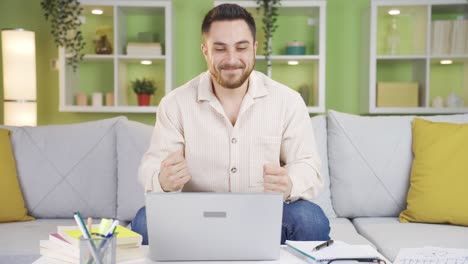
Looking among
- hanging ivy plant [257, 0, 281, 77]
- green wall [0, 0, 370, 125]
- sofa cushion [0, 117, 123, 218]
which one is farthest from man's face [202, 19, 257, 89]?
green wall [0, 0, 370, 125]

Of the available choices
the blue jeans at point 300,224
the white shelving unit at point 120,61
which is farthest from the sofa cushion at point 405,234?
the white shelving unit at point 120,61

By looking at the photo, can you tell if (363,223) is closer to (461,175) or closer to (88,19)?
(461,175)

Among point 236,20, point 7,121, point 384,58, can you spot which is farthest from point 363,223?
point 7,121

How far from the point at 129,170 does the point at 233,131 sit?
28.6 inches

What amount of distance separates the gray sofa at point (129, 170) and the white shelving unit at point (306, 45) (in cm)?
128

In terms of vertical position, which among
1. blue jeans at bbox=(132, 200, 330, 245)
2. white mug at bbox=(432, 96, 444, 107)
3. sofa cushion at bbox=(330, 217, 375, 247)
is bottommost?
sofa cushion at bbox=(330, 217, 375, 247)

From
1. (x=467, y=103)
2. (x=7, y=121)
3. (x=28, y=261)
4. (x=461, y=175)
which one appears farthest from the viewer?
(x=467, y=103)

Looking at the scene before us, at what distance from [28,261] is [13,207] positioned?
49 cm

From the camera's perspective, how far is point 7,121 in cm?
363

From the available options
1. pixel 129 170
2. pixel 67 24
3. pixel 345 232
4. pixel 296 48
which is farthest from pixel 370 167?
pixel 67 24

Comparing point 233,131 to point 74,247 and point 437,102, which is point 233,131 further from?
point 437,102

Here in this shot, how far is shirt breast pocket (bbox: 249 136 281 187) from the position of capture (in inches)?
74.7

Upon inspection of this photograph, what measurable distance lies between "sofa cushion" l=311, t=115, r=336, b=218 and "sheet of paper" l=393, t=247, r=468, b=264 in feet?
3.38

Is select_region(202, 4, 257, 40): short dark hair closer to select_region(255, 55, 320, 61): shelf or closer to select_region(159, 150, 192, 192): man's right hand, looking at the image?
select_region(159, 150, 192, 192): man's right hand
